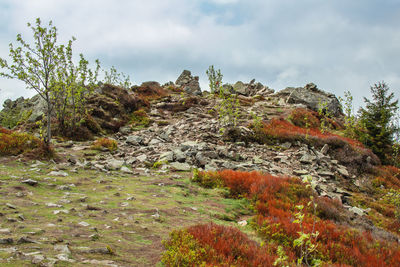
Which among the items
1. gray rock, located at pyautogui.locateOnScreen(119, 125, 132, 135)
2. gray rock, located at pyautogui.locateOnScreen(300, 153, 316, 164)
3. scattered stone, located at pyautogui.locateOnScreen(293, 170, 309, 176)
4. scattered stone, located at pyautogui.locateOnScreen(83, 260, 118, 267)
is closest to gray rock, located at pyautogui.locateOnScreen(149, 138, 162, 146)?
gray rock, located at pyautogui.locateOnScreen(119, 125, 132, 135)

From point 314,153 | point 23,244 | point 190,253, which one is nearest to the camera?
point 23,244

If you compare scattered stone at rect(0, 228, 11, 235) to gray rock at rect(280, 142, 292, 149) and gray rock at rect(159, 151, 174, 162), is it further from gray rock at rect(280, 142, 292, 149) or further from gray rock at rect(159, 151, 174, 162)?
gray rock at rect(280, 142, 292, 149)

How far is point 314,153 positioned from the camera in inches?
665

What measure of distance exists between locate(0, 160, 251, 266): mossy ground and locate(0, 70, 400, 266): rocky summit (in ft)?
0.08

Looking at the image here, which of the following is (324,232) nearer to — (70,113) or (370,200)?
(370,200)

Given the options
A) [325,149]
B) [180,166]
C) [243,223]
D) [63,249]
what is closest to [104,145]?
[180,166]

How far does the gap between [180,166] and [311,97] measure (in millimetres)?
33255

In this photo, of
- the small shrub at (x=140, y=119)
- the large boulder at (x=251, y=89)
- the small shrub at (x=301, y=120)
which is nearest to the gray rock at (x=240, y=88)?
the large boulder at (x=251, y=89)

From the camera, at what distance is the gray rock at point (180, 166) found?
1134 centimetres

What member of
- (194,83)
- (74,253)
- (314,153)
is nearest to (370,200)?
(314,153)

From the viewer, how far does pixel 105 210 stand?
5.60 metres

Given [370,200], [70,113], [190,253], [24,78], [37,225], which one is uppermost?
[24,78]

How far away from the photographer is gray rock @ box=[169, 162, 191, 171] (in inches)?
447

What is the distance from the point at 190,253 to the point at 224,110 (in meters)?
15.3
